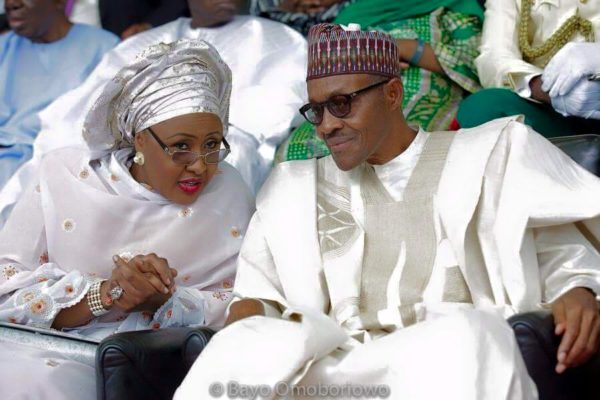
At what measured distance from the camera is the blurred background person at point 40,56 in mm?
6137

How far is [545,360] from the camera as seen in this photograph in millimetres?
3041

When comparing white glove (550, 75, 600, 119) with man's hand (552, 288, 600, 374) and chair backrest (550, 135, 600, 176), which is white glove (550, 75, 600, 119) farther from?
man's hand (552, 288, 600, 374)

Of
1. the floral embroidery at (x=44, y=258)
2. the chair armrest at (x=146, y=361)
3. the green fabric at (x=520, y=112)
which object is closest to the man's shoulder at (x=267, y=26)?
the green fabric at (x=520, y=112)

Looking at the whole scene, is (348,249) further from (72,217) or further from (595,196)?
(72,217)

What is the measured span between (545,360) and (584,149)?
45.2 inches

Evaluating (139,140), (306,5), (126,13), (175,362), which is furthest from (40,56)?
(175,362)

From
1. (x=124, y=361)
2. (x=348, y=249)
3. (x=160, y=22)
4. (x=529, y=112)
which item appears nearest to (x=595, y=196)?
(x=348, y=249)

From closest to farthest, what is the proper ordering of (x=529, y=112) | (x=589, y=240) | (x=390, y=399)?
(x=390, y=399) < (x=589, y=240) < (x=529, y=112)

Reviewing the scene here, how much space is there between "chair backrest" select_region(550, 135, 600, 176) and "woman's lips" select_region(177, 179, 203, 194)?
1.30 m

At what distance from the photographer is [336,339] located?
10.4ft

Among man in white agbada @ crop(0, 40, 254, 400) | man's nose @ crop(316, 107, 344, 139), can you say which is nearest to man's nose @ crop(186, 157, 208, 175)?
man in white agbada @ crop(0, 40, 254, 400)

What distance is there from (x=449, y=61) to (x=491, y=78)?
366 millimetres

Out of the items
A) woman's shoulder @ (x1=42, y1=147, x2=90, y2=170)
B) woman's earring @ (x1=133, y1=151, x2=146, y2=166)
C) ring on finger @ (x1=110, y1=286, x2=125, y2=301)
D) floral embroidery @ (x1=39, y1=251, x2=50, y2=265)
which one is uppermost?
woman's earring @ (x1=133, y1=151, x2=146, y2=166)

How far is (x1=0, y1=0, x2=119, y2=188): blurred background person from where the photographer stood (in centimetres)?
614
